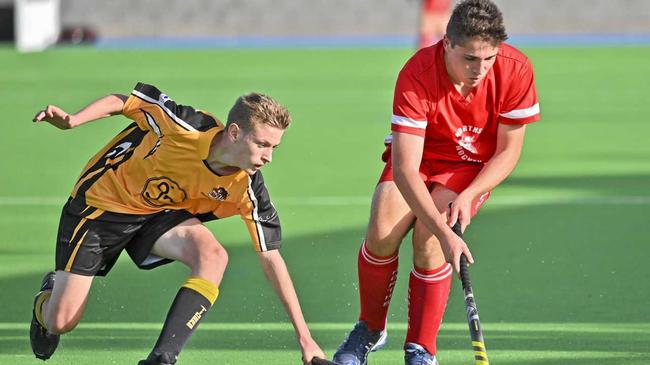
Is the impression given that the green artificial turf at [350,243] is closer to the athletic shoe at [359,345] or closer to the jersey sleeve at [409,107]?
the athletic shoe at [359,345]

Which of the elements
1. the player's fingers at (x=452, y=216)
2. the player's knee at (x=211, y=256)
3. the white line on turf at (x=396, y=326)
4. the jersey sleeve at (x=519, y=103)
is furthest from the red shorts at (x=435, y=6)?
the player's knee at (x=211, y=256)

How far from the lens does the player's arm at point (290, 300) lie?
429 centimetres

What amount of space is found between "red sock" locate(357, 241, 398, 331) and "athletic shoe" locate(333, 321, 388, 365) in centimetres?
3

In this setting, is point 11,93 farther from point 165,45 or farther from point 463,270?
point 463,270

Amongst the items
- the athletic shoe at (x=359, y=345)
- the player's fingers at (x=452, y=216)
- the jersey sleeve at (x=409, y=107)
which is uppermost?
the jersey sleeve at (x=409, y=107)

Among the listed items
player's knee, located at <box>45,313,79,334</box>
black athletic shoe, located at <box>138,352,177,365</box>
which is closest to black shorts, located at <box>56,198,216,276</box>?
player's knee, located at <box>45,313,79,334</box>

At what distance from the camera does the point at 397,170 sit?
453cm

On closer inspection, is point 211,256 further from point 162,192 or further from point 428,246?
point 428,246

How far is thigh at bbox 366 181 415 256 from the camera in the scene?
15.7 ft

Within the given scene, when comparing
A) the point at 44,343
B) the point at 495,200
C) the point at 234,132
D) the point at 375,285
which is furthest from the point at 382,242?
the point at 495,200

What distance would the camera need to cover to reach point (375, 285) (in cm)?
488

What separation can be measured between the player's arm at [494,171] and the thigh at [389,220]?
240mm

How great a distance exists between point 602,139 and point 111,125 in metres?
4.66

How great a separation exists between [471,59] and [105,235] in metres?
1.48
